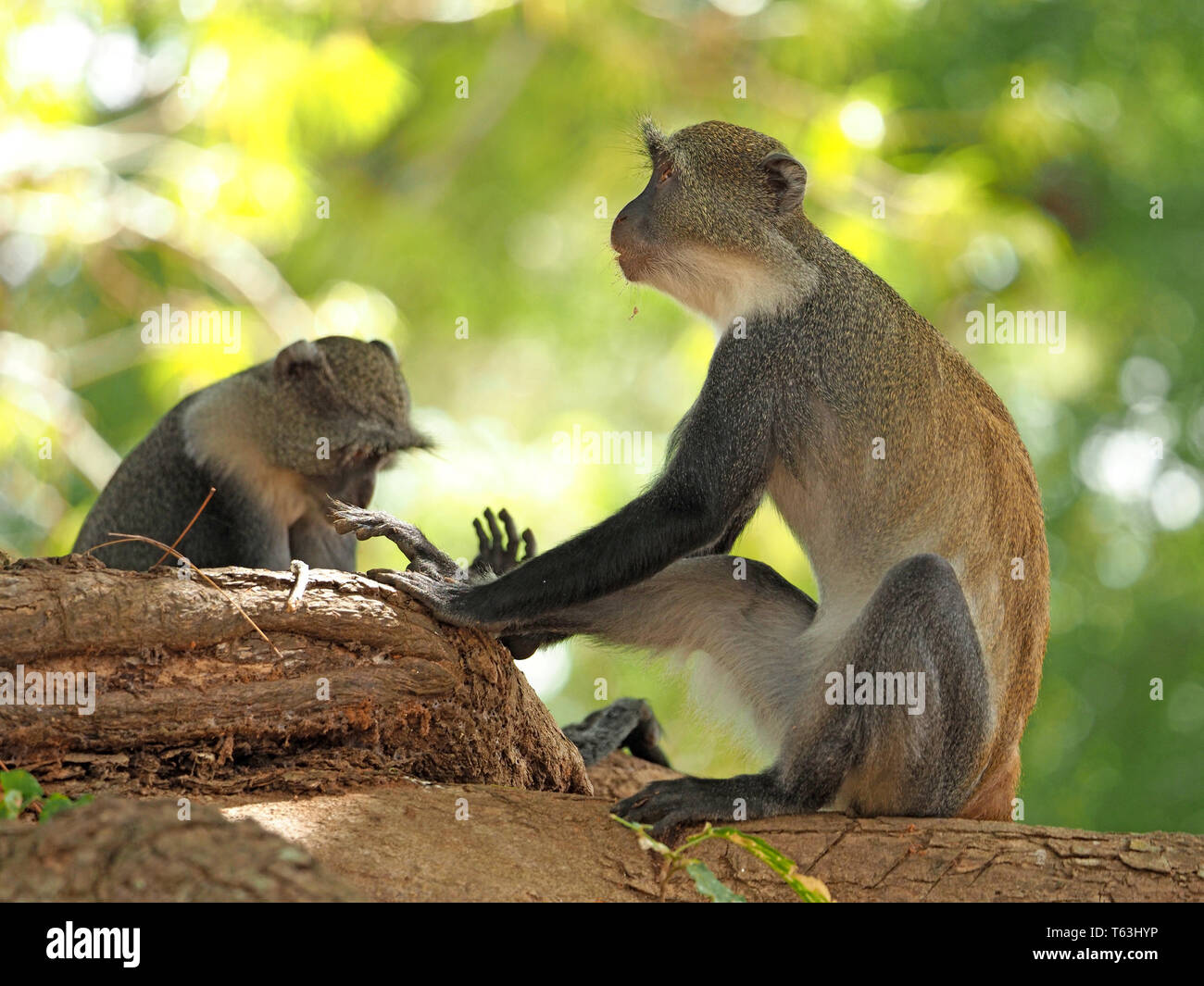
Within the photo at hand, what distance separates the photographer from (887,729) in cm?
576

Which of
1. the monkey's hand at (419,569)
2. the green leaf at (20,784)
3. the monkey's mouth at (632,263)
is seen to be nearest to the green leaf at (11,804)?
the green leaf at (20,784)

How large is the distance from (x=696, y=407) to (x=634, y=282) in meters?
1.03

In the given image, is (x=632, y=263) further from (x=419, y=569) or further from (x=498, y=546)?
(x=419, y=569)

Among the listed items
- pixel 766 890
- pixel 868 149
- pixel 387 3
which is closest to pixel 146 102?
pixel 387 3

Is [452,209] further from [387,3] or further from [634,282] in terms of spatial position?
[634,282]

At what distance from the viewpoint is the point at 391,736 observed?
6168mm

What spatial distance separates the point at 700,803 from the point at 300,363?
13.5 feet

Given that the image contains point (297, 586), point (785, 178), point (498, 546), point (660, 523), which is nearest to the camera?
point (297, 586)

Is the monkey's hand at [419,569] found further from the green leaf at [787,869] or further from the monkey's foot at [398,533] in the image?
the green leaf at [787,869]

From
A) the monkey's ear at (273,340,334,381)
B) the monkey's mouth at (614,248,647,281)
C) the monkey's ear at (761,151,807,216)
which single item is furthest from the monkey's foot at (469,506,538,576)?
the monkey's ear at (761,151,807,216)

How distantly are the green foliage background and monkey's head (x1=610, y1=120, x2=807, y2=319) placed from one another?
15.9 feet

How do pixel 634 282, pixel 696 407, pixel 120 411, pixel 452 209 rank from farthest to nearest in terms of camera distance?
pixel 452 209
pixel 120 411
pixel 634 282
pixel 696 407

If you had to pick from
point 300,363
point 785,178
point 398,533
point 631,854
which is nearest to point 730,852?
point 631,854

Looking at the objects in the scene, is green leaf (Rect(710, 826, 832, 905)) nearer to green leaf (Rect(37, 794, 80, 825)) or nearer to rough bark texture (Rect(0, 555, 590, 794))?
rough bark texture (Rect(0, 555, 590, 794))
